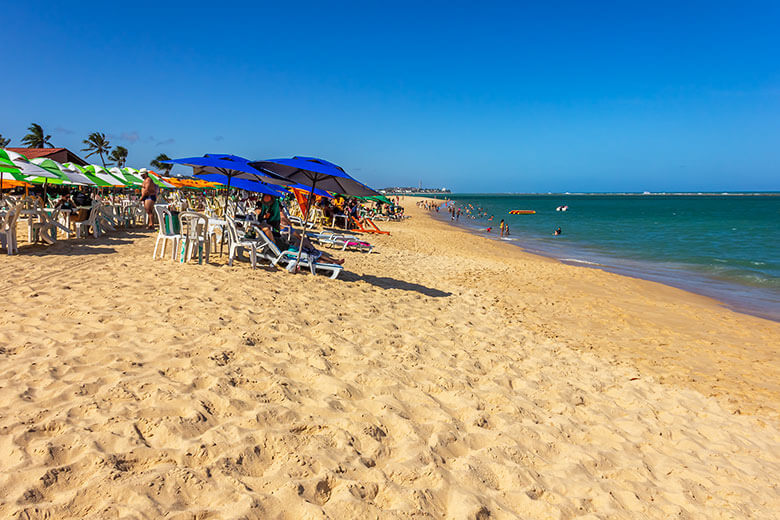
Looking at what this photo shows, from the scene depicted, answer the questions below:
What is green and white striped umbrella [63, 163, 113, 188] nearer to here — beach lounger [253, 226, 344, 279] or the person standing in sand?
the person standing in sand

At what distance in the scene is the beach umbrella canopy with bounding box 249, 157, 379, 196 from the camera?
6.39 m

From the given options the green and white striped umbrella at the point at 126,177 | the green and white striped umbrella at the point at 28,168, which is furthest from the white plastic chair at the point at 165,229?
the green and white striped umbrella at the point at 126,177

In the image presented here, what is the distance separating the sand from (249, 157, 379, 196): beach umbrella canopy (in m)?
1.69

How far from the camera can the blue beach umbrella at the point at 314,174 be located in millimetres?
6406

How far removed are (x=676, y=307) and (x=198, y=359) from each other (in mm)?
8779

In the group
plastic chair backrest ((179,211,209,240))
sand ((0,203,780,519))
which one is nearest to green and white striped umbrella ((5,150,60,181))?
sand ((0,203,780,519))

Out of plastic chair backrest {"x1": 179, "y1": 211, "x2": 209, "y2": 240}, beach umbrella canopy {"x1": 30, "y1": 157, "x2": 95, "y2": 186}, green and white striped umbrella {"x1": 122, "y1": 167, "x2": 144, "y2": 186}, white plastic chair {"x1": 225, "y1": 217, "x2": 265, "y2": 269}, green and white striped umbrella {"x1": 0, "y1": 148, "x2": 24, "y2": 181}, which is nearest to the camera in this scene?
plastic chair backrest {"x1": 179, "y1": 211, "x2": 209, "y2": 240}

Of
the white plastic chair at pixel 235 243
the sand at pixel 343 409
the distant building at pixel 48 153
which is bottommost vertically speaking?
the sand at pixel 343 409

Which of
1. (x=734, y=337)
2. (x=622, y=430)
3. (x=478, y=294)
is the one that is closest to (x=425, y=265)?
(x=478, y=294)

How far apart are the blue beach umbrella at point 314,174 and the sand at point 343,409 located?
168 centimetres

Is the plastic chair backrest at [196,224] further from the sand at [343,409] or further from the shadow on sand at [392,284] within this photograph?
the shadow on sand at [392,284]

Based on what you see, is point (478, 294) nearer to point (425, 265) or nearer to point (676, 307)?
point (425, 265)

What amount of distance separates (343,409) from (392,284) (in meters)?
4.76

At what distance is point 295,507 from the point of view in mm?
2078
